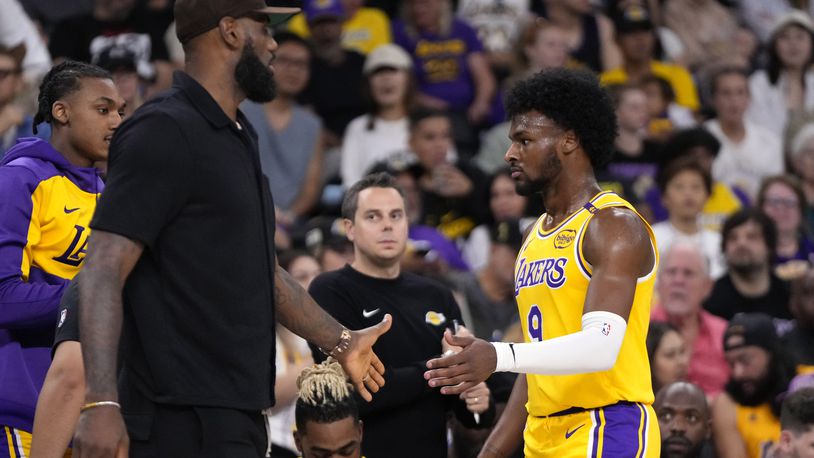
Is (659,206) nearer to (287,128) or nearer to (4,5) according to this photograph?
(287,128)

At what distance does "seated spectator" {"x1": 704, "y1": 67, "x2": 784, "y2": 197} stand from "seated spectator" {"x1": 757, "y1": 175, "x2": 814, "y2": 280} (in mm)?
1141

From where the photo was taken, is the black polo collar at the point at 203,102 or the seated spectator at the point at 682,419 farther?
the seated spectator at the point at 682,419

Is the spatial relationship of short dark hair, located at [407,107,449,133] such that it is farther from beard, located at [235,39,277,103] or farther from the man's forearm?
beard, located at [235,39,277,103]

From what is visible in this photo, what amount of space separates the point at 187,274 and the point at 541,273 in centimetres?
158

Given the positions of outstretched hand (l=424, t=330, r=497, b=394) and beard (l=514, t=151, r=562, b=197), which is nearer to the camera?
outstretched hand (l=424, t=330, r=497, b=394)

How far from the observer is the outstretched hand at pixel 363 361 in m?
4.45

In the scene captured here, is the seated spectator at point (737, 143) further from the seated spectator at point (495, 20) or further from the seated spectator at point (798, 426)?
the seated spectator at point (798, 426)

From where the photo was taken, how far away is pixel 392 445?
5.99m

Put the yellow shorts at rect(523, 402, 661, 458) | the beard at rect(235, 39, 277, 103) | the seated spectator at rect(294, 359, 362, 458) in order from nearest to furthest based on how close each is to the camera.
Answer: the beard at rect(235, 39, 277, 103) < the yellow shorts at rect(523, 402, 661, 458) < the seated spectator at rect(294, 359, 362, 458)

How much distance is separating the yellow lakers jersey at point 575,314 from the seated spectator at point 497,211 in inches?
198

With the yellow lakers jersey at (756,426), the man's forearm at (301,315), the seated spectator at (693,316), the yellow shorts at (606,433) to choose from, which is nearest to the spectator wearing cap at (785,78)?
the seated spectator at (693,316)

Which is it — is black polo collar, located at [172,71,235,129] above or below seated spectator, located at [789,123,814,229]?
above

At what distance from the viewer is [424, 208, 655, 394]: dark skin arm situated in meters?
4.38

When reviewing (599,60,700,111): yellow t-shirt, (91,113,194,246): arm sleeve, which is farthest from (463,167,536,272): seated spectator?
(91,113,194,246): arm sleeve
